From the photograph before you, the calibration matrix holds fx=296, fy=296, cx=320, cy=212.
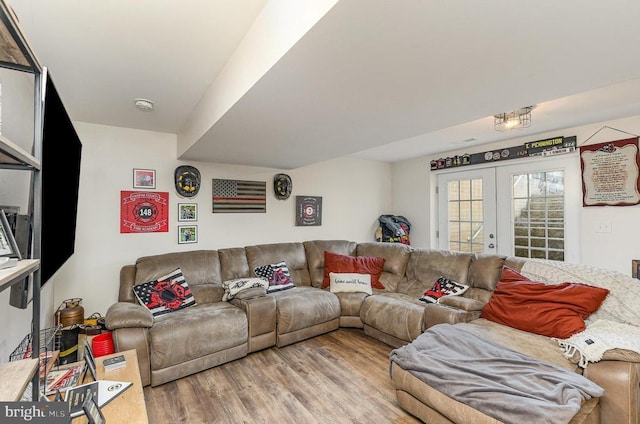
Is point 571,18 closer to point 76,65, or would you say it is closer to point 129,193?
point 76,65

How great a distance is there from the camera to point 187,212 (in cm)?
343

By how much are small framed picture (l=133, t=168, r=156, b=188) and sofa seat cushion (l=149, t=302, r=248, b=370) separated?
1432 mm

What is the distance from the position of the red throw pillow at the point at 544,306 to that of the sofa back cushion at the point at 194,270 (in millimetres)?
2608

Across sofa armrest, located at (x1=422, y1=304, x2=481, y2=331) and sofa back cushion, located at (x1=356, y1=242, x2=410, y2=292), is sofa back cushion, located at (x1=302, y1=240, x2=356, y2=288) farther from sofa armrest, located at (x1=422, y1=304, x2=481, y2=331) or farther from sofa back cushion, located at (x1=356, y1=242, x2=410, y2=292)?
sofa armrest, located at (x1=422, y1=304, x2=481, y2=331)

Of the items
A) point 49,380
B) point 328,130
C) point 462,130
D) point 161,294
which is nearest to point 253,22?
point 328,130

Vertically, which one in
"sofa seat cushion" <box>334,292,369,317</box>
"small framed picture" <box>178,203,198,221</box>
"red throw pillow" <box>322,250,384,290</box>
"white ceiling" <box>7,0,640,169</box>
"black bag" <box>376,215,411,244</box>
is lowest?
"sofa seat cushion" <box>334,292,369,317</box>

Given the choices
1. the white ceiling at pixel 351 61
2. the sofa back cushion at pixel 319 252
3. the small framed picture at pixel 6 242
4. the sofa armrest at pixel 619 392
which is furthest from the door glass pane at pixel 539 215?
the small framed picture at pixel 6 242

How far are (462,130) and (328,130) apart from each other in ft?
6.40

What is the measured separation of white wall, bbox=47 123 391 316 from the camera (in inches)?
114

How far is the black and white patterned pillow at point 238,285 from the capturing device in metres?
3.01

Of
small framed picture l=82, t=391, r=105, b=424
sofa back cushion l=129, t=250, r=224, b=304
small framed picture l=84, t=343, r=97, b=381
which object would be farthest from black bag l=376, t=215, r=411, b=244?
small framed picture l=82, t=391, r=105, b=424

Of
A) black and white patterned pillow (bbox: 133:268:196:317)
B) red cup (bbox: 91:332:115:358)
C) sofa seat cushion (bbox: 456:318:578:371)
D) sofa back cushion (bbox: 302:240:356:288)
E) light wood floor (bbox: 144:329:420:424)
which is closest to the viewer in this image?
sofa seat cushion (bbox: 456:318:578:371)

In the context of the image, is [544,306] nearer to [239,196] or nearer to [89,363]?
[89,363]

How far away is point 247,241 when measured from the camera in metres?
3.85
